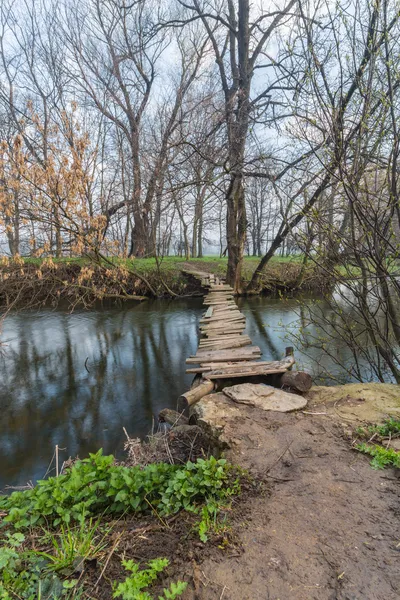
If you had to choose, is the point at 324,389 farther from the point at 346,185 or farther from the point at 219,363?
the point at 346,185

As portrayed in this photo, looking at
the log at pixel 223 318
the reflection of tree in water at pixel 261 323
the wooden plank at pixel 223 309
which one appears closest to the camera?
the log at pixel 223 318

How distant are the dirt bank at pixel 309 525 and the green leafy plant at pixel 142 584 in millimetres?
112

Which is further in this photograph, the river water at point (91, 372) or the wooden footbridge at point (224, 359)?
the river water at point (91, 372)

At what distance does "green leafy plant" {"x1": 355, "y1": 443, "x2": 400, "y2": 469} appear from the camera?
82.7 inches

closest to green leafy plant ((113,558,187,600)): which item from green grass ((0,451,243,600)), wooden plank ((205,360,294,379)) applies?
green grass ((0,451,243,600))

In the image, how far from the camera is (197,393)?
379 cm

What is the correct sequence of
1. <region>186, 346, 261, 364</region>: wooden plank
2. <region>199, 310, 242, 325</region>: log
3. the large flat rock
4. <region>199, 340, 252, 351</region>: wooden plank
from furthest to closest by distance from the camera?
<region>199, 310, 242, 325</region>: log < <region>199, 340, 252, 351</region>: wooden plank < <region>186, 346, 261, 364</region>: wooden plank < the large flat rock

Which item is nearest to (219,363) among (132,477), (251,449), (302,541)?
(251,449)

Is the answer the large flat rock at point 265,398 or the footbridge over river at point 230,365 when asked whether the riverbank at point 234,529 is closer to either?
the large flat rock at point 265,398

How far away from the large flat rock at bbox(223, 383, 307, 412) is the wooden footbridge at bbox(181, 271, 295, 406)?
0.64 meters

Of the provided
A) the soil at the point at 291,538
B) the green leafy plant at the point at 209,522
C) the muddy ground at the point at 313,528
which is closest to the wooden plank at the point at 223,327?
the muddy ground at the point at 313,528

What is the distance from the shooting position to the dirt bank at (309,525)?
1.32 metres

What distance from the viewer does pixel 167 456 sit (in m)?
2.78

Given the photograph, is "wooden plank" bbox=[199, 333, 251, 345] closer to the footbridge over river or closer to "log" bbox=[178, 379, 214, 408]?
the footbridge over river
